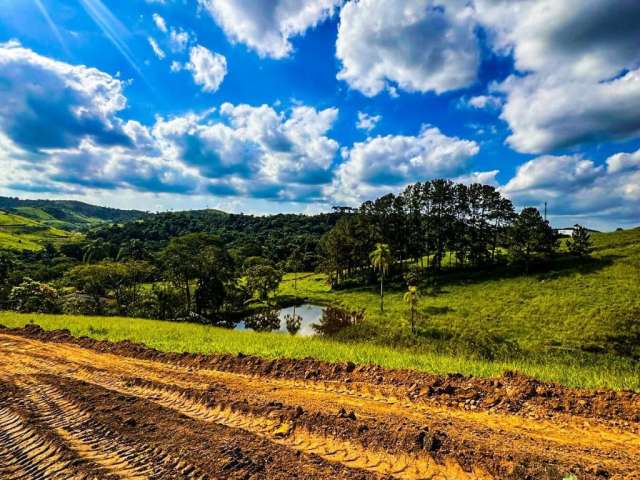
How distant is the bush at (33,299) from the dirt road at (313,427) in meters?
37.1

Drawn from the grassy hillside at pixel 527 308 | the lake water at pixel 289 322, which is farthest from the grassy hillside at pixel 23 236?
the grassy hillside at pixel 527 308

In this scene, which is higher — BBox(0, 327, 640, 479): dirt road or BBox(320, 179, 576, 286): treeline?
BBox(320, 179, 576, 286): treeline

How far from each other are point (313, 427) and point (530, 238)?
66.8 metres

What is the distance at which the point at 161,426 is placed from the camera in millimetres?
7227

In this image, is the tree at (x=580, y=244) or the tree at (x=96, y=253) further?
the tree at (x=96, y=253)

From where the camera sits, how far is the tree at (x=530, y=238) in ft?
205

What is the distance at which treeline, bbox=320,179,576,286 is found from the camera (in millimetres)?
72688

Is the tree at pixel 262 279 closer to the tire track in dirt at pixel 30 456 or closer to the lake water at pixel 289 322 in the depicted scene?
the lake water at pixel 289 322

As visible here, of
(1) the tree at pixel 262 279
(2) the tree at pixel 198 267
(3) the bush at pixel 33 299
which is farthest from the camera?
(1) the tree at pixel 262 279

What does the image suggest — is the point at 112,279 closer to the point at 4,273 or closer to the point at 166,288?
the point at 166,288

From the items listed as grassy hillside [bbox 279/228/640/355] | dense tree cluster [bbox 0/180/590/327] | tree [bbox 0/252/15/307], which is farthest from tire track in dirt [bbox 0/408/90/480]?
tree [bbox 0/252/15/307]

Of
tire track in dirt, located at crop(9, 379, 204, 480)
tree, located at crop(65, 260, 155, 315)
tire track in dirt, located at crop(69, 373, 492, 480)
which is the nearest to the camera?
tire track in dirt, located at crop(69, 373, 492, 480)

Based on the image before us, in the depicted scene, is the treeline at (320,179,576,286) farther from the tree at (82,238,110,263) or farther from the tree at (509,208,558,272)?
the tree at (82,238,110,263)

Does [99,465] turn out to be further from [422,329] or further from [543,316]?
[543,316]
